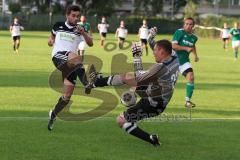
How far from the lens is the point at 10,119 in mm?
12547

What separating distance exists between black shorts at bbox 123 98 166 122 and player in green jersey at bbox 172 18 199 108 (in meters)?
5.32

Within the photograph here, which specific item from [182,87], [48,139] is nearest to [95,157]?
[48,139]

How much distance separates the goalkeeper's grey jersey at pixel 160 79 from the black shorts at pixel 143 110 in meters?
0.07

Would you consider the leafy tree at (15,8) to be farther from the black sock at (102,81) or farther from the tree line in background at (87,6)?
the black sock at (102,81)

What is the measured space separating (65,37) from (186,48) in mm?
4344

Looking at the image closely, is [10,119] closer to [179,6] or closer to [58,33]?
[58,33]

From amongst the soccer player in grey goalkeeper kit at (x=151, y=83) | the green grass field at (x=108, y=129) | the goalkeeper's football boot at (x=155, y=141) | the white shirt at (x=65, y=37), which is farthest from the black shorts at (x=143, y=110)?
the white shirt at (x=65, y=37)

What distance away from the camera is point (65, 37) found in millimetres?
11953

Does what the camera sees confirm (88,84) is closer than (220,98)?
Yes

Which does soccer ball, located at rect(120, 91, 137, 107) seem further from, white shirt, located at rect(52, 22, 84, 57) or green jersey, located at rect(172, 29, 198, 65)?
green jersey, located at rect(172, 29, 198, 65)

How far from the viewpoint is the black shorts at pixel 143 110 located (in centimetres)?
995

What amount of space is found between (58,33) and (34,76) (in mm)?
10642

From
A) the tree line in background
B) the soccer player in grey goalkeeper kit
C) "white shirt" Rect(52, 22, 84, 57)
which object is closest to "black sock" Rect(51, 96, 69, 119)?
"white shirt" Rect(52, 22, 84, 57)

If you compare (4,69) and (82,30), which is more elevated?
(82,30)
